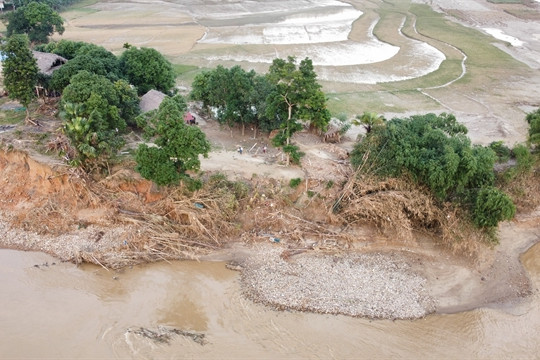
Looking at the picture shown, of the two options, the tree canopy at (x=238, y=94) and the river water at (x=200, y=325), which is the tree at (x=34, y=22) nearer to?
the tree canopy at (x=238, y=94)

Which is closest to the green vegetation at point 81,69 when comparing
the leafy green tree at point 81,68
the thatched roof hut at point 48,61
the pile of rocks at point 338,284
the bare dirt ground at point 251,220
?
the leafy green tree at point 81,68

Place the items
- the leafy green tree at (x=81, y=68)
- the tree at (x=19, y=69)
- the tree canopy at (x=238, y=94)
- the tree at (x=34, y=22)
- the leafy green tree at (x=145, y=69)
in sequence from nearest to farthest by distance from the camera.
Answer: the tree canopy at (x=238, y=94) < the tree at (x=19, y=69) < the leafy green tree at (x=81, y=68) < the leafy green tree at (x=145, y=69) < the tree at (x=34, y=22)

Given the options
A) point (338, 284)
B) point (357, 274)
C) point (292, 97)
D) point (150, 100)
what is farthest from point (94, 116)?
point (357, 274)

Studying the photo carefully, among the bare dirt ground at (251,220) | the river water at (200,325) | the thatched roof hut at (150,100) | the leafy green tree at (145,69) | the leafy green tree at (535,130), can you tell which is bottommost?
the river water at (200,325)

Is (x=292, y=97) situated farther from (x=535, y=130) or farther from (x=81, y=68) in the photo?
(x=81, y=68)

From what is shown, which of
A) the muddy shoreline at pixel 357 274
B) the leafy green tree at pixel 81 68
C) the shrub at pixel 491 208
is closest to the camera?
the muddy shoreline at pixel 357 274

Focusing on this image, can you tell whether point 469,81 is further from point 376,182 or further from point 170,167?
point 170,167

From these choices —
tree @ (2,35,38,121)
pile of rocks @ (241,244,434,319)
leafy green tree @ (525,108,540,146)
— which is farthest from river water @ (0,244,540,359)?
tree @ (2,35,38,121)
